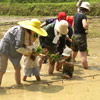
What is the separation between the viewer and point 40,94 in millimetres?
5020

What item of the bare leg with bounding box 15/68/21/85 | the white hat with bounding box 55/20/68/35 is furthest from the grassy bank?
the bare leg with bounding box 15/68/21/85

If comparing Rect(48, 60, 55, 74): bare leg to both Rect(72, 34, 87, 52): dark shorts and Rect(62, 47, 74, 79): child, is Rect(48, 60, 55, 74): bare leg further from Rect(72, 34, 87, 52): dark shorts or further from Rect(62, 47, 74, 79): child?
Rect(72, 34, 87, 52): dark shorts

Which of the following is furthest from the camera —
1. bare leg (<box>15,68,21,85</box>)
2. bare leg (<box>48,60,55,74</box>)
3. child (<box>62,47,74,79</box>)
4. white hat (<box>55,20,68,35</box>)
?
bare leg (<box>48,60,55,74</box>)

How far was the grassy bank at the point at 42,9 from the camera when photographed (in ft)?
71.5

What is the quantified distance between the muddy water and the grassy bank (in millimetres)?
15752

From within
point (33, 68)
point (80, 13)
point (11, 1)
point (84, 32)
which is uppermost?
point (11, 1)

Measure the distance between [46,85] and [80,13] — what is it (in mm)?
2143

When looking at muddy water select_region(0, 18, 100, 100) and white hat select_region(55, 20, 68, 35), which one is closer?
muddy water select_region(0, 18, 100, 100)

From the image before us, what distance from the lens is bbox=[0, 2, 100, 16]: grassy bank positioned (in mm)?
21797

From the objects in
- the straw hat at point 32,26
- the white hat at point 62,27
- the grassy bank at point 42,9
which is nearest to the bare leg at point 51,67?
the white hat at point 62,27

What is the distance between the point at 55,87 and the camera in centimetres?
538

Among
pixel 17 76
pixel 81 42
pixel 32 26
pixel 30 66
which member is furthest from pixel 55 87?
pixel 81 42

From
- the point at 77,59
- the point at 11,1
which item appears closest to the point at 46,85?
the point at 77,59

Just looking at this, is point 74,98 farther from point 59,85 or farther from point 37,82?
point 37,82
